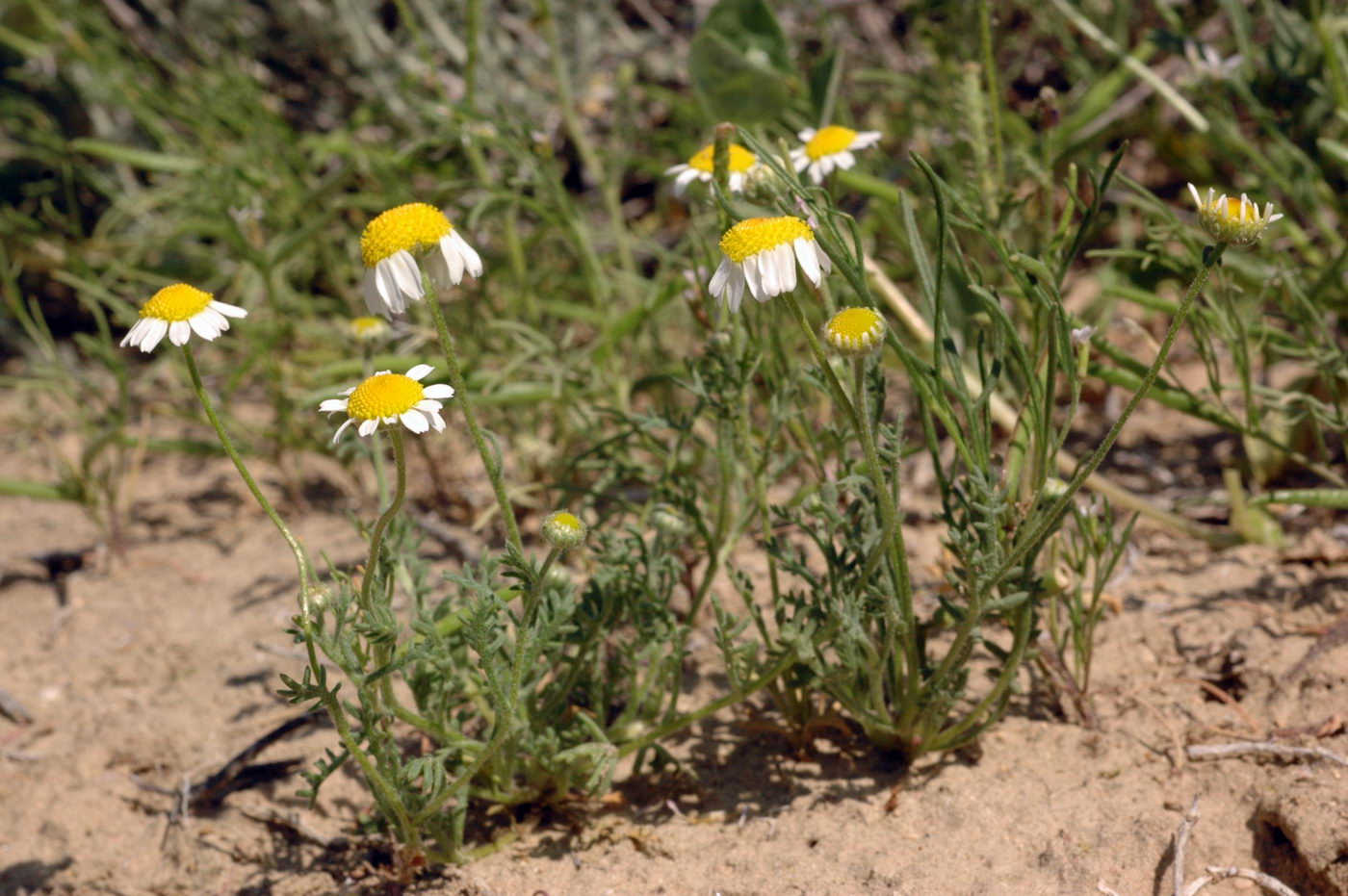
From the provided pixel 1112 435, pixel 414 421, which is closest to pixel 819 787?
pixel 1112 435

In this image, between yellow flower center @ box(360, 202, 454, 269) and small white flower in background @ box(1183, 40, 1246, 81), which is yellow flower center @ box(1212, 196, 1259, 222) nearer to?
yellow flower center @ box(360, 202, 454, 269)

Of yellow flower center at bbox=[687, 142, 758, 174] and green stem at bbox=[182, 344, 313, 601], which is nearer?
green stem at bbox=[182, 344, 313, 601]

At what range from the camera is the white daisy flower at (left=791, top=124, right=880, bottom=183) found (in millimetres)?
1674

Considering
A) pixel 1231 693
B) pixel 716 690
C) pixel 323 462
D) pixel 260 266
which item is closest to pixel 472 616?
pixel 716 690

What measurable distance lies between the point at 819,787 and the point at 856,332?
71 cm

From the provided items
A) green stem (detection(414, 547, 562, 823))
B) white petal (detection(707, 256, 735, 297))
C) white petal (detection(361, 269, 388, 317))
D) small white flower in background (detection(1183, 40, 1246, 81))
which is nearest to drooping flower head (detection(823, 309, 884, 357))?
white petal (detection(707, 256, 735, 297))

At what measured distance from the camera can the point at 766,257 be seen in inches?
43.9

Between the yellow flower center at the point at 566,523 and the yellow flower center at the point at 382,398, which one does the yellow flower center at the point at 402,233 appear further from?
the yellow flower center at the point at 566,523

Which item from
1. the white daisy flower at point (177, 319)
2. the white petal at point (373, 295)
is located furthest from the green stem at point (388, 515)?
the white daisy flower at point (177, 319)

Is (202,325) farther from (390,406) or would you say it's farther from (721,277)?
(721,277)

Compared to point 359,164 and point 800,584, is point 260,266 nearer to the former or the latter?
point 359,164

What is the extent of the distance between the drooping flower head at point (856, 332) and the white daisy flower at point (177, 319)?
0.62 metres

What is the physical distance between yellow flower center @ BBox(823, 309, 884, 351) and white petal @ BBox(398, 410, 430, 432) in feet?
1.31

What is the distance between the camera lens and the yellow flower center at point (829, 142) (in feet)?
5.59
